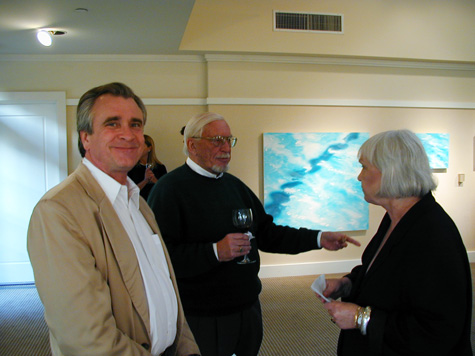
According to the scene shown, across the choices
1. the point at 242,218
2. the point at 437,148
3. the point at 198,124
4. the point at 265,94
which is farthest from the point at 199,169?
the point at 437,148

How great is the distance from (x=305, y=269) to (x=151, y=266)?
4166 millimetres

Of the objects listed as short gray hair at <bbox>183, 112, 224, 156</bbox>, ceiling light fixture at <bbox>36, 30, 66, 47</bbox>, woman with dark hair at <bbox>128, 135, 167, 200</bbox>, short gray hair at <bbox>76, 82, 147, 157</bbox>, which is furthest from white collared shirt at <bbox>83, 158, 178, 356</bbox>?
ceiling light fixture at <bbox>36, 30, 66, 47</bbox>

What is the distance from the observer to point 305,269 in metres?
5.11

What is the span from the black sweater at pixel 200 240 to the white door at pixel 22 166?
11.0ft

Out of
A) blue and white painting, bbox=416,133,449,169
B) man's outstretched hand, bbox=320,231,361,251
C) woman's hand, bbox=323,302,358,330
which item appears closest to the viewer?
woman's hand, bbox=323,302,358,330

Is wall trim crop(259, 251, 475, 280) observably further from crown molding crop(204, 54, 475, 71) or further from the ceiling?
the ceiling

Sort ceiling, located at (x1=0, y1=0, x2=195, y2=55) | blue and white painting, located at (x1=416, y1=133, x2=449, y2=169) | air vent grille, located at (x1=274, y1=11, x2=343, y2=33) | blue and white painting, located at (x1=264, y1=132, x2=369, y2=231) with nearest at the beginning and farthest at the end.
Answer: ceiling, located at (x1=0, y1=0, x2=195, y2=55)
air vent grille, located at (x1=274, y1=11, x2=343, y2=33)
blue and white painting, located at (x1=264, y1=132, x2=369, y2=231)
blue and white painting, located at (x1=416, y1=133, x2=449, y2=169)

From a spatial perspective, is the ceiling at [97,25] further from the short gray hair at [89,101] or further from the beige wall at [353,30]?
the short gray hair at [89,101]

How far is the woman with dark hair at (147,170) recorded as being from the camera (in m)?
4.10

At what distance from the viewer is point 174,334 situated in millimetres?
1298

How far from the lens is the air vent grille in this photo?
4.82 metres

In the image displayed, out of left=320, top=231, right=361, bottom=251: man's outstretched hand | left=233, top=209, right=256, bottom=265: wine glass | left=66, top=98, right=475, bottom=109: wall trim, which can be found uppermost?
left=66, top=98, right=475, bottom=109: wall trim

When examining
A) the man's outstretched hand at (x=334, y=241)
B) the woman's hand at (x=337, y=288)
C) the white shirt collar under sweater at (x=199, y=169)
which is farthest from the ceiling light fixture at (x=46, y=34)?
the woman's hand at (x=337, y=288)

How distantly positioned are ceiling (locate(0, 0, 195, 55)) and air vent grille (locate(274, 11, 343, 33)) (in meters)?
1.42
